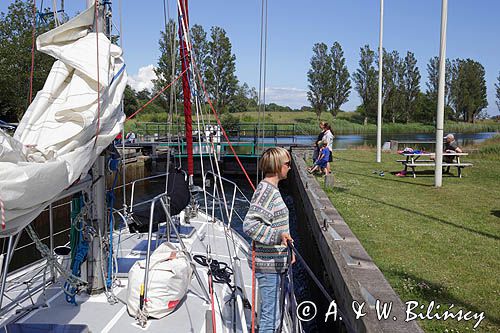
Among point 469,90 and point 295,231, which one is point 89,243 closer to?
point 295,231

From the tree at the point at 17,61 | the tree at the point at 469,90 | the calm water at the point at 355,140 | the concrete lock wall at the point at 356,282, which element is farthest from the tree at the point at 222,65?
the tree at the point at 469,90

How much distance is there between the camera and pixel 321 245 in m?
6.54

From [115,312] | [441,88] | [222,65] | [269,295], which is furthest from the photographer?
[222,65]

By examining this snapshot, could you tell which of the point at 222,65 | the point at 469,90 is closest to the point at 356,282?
the point at 222,65

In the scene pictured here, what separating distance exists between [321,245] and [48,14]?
462 cm

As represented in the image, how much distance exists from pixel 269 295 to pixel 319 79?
65508mm

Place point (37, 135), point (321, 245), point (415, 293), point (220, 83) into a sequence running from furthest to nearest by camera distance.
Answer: point (220, 83)
point (321, 245)
point (415, 293)
point (37, 135)

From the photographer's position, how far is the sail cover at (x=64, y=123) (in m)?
2.43

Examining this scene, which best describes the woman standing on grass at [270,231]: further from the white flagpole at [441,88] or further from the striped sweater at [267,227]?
the white flagpole at [441,88]

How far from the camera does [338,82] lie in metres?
66.6

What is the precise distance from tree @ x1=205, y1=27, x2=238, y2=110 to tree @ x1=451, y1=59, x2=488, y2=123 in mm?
44669

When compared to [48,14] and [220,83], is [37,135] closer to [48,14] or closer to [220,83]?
[48,14]

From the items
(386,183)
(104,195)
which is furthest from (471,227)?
(104,195)

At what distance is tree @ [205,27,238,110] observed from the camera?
4366 centimetres
